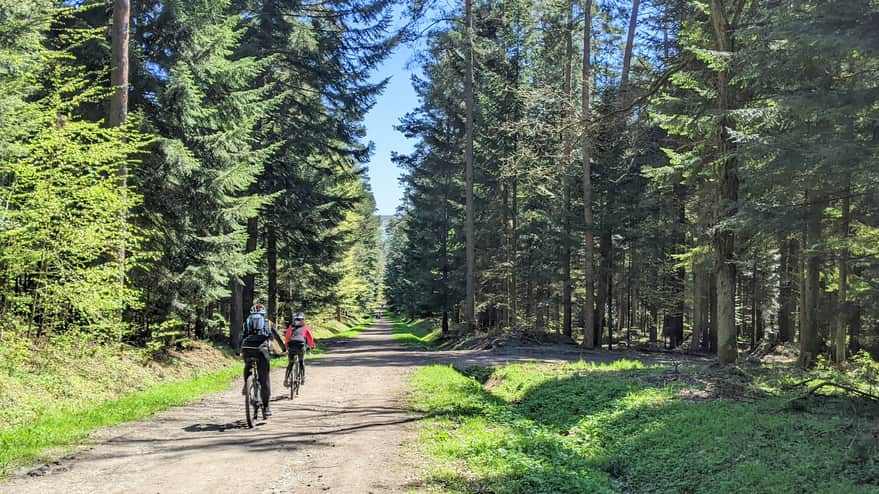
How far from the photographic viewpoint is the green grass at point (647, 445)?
19.0 feet

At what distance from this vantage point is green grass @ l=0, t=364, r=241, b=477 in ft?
21.1

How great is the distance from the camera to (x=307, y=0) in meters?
23.5

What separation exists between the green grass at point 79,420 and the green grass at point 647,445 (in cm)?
480

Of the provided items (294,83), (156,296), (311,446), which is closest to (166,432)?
(311,446)

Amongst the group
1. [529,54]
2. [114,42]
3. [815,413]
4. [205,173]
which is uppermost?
[529,54]

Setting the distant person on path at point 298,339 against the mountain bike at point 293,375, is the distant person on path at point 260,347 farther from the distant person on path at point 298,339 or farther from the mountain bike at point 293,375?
the distant person on path at point 298,339

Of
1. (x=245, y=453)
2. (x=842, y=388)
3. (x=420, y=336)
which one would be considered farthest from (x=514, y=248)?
(x=245, y=453)

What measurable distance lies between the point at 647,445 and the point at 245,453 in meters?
5.60

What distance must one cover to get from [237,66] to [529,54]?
17343 mm

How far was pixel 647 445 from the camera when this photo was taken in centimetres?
771

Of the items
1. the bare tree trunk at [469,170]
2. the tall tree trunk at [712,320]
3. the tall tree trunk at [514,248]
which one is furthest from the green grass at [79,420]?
the tall tree trunk at [712,320]

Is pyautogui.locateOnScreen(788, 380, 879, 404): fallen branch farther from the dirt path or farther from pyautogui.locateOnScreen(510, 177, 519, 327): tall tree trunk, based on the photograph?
pyautogui.locateOnScreen(510, 177, 519, 327): tall tree trunk

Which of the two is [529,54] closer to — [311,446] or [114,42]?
[114,42]

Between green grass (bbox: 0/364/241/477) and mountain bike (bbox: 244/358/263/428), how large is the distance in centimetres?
207
